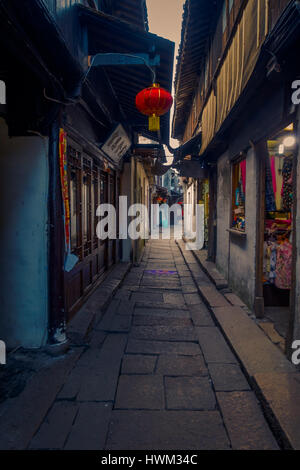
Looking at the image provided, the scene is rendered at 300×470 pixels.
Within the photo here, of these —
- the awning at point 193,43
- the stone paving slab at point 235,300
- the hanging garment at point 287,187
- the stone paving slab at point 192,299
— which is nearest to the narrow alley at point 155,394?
the stone paving slab at point 235,300

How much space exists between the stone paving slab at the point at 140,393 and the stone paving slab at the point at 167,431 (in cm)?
11

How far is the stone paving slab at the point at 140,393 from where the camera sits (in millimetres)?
3008

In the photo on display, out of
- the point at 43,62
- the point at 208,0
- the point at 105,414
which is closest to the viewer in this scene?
the point at 105,414

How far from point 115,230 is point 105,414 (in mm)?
6767

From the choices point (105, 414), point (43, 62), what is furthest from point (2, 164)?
point (105, 414)

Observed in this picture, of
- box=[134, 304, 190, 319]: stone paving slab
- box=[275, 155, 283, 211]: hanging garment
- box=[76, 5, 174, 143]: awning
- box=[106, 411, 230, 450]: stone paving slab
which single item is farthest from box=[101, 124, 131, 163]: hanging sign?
box=[106, 411, 230, 450]: stone paving slab

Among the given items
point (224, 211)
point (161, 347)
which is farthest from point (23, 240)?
point (224, 211)

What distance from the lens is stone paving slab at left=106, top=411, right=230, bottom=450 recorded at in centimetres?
246

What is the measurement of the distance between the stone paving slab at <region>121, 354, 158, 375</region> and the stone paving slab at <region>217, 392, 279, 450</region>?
0.97m

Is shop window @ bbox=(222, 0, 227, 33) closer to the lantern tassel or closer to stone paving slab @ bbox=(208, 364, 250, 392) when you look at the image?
the lantern tassel

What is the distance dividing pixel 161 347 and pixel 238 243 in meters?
3.18

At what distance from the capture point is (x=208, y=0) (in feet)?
26.6

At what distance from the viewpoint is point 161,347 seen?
4.38 meters
